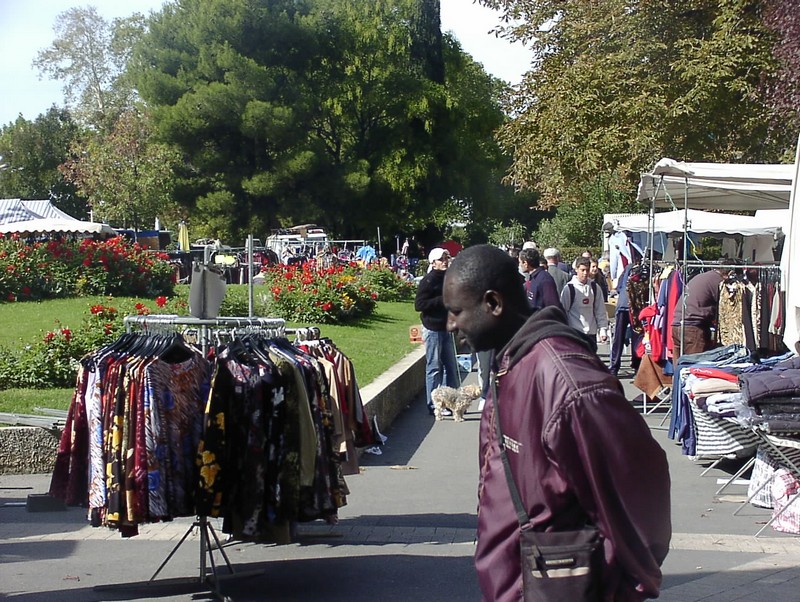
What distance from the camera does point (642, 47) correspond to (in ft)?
73.6

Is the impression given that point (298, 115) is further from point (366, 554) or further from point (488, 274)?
point (488, 274)

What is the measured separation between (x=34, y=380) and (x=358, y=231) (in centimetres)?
4449

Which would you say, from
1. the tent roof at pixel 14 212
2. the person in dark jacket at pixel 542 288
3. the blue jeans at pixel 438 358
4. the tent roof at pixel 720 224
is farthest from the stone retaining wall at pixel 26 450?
the tent roof at pixel 14 212

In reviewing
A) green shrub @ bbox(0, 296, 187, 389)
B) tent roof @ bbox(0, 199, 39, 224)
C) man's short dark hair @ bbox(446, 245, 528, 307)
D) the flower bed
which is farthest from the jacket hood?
tent roof @ bbox(0, 199, 39, 224)

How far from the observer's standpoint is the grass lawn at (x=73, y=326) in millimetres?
10844

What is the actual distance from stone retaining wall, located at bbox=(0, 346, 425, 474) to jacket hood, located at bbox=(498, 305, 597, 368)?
614 cm

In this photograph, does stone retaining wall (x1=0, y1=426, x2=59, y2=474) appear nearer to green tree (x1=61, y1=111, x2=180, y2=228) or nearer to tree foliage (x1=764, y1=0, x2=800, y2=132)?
tree foliage (x1=764, y1=0, x2=800, y2=132)

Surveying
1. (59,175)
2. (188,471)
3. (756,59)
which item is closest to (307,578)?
(188,471)

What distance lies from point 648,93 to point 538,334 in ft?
67.6

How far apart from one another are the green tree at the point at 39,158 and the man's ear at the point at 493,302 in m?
75.7

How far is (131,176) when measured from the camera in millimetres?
51875

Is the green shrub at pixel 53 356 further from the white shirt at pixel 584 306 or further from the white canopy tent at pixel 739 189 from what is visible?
the white canopy tent at pixel 739 189

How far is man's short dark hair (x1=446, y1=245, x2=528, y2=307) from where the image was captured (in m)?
2.86

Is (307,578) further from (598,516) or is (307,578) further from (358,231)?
(358,231)
